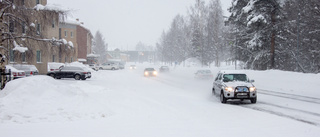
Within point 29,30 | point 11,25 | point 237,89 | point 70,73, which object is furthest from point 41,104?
point 70,73

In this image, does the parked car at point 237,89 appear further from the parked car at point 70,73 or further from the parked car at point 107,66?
the parked car at point 107,66

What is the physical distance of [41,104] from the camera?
9156 millimetres

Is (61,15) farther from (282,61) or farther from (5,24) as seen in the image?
(282,61)

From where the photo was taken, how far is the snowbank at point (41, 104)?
327 inches

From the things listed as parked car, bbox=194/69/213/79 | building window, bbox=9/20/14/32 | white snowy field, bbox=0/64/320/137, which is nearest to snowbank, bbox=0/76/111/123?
white snowy field, bbox=0/64/320/137

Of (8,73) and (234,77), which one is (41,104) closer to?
(8,73)

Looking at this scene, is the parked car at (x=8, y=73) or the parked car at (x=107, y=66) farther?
the parked car at (x=107, y=66)

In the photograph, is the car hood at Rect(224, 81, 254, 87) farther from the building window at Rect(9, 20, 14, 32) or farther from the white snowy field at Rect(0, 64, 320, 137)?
the building window at Rect(9, 20, 14, 32)

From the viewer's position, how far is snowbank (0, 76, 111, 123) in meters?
8.31

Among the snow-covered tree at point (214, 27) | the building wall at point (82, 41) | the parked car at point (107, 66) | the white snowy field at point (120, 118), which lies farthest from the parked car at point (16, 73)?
the building wall at point (82, 41)

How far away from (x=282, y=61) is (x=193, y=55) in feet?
116

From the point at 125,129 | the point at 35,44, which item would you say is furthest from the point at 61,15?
the point at 125,129

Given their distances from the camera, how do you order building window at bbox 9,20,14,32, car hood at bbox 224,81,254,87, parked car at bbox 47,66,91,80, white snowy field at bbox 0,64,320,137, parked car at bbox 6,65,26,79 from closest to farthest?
white snowy field at bbox 0,64,320,137
building window at bbox 9,20,14,32
car hood at bbox 224,81,254,87
parked car at bbox 6,65,26,79
parked car at bbox 47,66,91,80

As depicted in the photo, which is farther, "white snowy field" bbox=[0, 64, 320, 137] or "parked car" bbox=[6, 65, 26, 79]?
"parked car" bbox=[6, 65, 26, 79]
